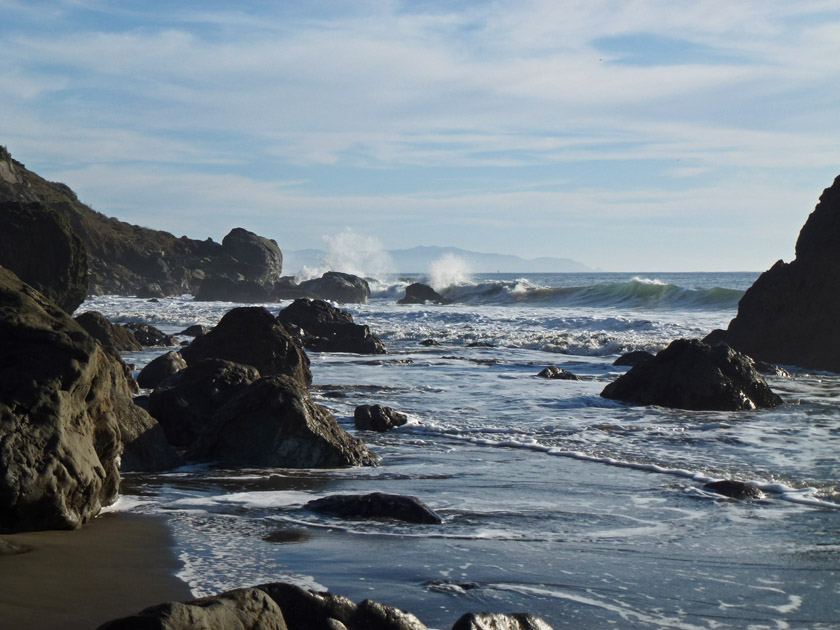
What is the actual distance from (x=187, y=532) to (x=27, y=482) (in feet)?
3.24

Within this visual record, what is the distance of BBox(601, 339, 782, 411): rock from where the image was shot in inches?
470

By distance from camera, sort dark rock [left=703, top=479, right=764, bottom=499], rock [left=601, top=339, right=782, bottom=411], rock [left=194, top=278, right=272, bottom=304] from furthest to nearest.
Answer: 1. rock [left=194, top=278, right=272, bottom=304]
2. rock [left=601, top=339, right=782, bottom=411]
3. dark rock [left=703, top=479, right=764, bottom=499]

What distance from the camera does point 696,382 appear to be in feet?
39.5

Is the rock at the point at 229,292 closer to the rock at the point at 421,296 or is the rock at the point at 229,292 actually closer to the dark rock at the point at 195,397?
the rock at the point at 421,296

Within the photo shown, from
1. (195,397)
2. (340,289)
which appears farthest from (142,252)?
(195,397)

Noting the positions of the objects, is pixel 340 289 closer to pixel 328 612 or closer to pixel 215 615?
pixel 328 612

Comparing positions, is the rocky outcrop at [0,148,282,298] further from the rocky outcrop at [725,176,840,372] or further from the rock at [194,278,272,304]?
the rocky outcrop at [725,176,840,372]

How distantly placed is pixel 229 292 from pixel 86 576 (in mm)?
49037

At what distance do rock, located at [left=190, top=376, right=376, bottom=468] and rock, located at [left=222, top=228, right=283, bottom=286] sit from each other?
58.6m

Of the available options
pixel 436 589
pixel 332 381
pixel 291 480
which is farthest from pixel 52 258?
pixel 436 589

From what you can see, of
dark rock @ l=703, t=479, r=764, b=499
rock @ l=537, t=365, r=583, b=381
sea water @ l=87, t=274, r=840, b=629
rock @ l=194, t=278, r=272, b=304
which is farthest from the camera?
rock @ l=194, t=278, r=272, b=304

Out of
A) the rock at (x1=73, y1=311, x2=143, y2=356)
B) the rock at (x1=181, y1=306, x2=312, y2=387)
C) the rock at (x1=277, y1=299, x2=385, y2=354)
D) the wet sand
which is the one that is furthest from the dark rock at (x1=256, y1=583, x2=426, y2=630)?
the rock at (x1=277, y1=299, x2=385, y2=354)

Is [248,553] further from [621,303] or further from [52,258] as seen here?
[621,303]

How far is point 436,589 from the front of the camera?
14.0 feet
